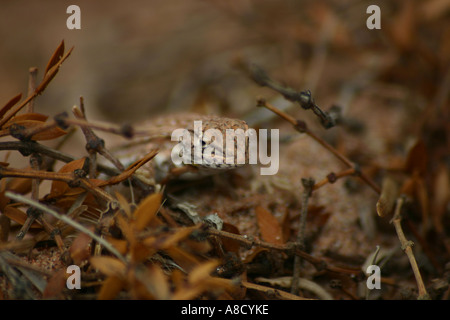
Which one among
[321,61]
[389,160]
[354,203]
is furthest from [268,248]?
[321,61]

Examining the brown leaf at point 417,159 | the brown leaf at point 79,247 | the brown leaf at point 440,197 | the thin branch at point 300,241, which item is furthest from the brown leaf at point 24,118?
the brown leaf at point 440,197

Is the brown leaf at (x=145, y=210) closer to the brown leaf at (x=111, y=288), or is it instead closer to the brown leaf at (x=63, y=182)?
the brown leaf at (x=111, y=288)

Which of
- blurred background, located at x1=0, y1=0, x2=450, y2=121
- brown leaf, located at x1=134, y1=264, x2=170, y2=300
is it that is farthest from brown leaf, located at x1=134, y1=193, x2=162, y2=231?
blurred background, located at x1=0, y1=0, x2=450, y2=121

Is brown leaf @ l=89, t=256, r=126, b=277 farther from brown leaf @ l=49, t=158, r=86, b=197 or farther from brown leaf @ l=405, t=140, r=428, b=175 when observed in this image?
brown leaf @ l=405, t=140, r=428, b=175

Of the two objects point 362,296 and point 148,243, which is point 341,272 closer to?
point 362,296

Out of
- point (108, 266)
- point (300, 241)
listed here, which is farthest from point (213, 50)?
point (108, 266)

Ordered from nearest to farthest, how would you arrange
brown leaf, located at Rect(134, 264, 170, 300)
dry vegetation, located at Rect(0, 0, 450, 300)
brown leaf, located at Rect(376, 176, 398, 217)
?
brown leaf, located at Rect(134, 264, 170, 300) < dry vegetation, located at Rect(0, 0, 450, 300) < brown leaf, located at Rect(376, 176, 398, 217)

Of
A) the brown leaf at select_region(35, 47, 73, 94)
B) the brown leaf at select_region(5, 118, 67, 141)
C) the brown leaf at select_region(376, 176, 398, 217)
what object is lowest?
the brown leaf at select_region(376, 176, 398, 217)

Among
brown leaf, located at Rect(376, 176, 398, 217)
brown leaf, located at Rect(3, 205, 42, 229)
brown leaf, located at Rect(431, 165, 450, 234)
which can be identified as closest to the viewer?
brown leaf, located at Rect(3, 205, 42, 229)

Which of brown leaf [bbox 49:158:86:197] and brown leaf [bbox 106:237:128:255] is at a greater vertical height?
brown leaf [bbox 49:158:86:197]
